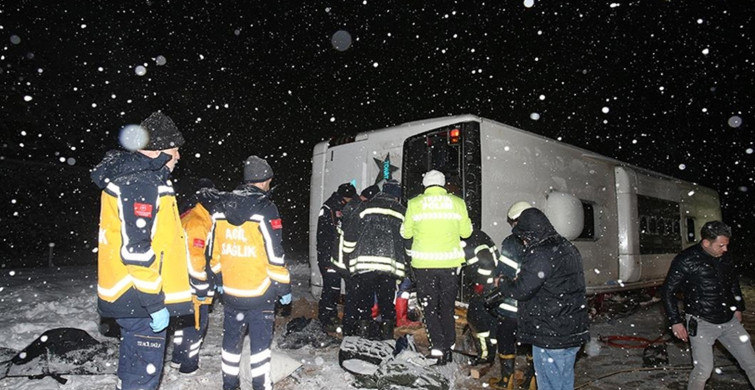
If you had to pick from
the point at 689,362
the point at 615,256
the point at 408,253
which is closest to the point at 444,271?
the point at 408,253

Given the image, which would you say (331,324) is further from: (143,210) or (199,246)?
(143,210)

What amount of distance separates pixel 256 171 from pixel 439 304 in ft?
8.02

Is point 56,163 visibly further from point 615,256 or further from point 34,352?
point 615,256

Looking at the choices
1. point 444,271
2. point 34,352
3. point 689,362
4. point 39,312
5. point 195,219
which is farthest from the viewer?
point 39,312

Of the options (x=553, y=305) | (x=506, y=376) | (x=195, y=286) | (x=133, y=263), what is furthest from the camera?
(x=506, y=376)

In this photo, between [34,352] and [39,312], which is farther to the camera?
[39,312]

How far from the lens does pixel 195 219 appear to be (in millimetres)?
4188

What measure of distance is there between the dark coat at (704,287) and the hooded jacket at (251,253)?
11.7 ft

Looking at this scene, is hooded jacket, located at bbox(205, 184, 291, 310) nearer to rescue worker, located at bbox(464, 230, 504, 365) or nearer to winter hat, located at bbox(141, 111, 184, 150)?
winter hat, located at bbox(141, 111, 184, 150)

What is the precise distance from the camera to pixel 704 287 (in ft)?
12.6

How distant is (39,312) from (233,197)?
4.55 metres

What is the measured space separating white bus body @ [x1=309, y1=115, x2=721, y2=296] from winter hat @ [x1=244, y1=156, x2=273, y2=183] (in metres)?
2.64

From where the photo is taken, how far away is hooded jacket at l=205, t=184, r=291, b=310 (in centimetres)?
360

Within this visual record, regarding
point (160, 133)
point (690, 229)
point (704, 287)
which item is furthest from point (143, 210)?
point (690, 229)
